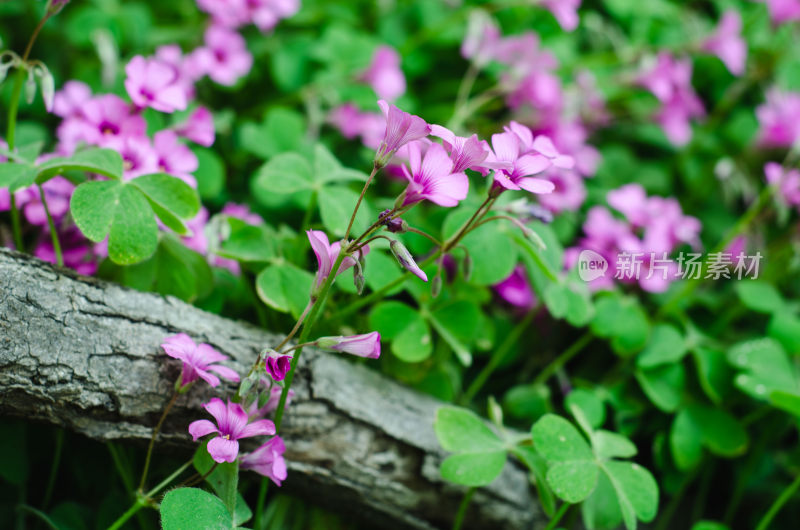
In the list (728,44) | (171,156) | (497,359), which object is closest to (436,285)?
(497,359)

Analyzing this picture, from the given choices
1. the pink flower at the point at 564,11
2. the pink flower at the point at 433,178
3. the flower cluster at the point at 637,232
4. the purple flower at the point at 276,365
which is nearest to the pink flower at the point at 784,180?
the flower cluster at the point at 637,232

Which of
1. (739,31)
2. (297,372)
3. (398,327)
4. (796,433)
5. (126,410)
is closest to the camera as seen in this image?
(126,410)

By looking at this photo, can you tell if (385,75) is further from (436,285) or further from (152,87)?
(436,285)

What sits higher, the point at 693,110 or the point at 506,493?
the point at 693,110

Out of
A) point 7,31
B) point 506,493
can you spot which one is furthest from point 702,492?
point 7,31

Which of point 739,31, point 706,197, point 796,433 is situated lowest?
point 796,433

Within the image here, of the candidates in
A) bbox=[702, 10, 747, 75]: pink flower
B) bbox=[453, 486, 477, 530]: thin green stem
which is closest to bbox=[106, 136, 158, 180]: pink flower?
bbox=[453, 486, 477, 530]: thin green stem

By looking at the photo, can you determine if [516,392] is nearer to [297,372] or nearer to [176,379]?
[297,372]

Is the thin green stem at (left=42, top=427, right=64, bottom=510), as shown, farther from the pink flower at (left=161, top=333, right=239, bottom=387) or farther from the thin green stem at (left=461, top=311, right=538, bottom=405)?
the thin green stem at (left=461, top=311, right=538, bottom=405)
